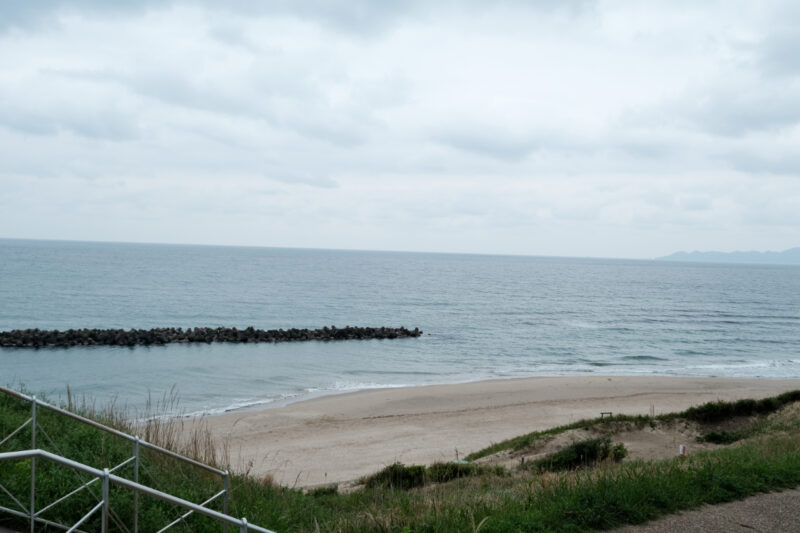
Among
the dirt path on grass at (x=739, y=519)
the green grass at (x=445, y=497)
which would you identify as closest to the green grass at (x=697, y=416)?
the green grass at (x=445, y=497)

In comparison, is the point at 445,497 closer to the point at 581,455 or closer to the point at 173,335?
the point at 581,455

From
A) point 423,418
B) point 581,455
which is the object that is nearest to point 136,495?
point 581,455

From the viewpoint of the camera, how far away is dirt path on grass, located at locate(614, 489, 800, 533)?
6.53 m

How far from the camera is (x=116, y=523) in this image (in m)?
5.70

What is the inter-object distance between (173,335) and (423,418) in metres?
25.4

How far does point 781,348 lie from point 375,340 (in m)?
31.5

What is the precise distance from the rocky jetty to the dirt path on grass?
3873 cm

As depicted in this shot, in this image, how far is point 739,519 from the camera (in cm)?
683

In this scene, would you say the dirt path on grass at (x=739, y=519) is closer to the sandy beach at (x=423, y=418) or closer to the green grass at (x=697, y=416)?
the sandy beach at (x=423, y=418)

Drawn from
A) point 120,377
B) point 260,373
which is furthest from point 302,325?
point 120,377

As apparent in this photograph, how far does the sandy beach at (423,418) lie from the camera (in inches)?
682

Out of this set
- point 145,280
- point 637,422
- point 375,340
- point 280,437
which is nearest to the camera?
point 637,422

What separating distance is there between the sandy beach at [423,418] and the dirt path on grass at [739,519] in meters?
8.00

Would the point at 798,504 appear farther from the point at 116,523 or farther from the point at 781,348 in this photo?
the point at 781,348
